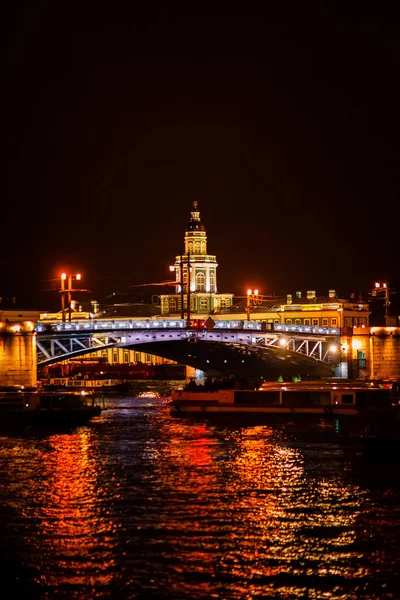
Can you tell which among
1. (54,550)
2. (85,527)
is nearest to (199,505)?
(85,527)

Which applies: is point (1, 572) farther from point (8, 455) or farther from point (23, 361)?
point (23, 361)

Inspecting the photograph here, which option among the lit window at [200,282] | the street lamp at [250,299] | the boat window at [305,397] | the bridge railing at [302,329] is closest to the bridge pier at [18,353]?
the boat window at [305,397]

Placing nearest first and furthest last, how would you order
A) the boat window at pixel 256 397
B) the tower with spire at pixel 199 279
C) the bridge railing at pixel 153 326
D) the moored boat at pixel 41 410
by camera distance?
the moored boat at pixel 41 410
the boat window at pixel 256 397
the bridge railing at pixel 153 326
the tower with spire at pixel 199 279

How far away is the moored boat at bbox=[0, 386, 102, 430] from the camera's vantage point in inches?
2141

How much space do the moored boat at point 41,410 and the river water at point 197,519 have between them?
532 cm

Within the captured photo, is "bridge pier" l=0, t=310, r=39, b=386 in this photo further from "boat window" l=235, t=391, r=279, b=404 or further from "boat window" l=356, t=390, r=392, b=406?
"boat window" l=356, t=390, r=392, b=406

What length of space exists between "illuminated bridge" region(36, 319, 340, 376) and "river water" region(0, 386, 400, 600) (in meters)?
20.7

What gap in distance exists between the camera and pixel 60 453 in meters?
44.9

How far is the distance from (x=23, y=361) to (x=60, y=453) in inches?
893

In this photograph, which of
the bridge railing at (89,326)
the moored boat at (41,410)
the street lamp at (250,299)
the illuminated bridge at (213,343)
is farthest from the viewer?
the street lamp at (250,299)

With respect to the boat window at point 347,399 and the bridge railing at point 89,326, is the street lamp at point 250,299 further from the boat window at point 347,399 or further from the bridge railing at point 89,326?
the boat window at point 347,399

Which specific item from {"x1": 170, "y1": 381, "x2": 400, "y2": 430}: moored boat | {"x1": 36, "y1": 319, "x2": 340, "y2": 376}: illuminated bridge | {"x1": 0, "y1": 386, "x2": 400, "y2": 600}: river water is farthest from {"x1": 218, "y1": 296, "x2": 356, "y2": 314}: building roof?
{"x1": 0, "y1": 386, "x2": 400, "y2": 600}: river water

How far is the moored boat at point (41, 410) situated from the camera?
2141 inches

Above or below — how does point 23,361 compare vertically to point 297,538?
above
